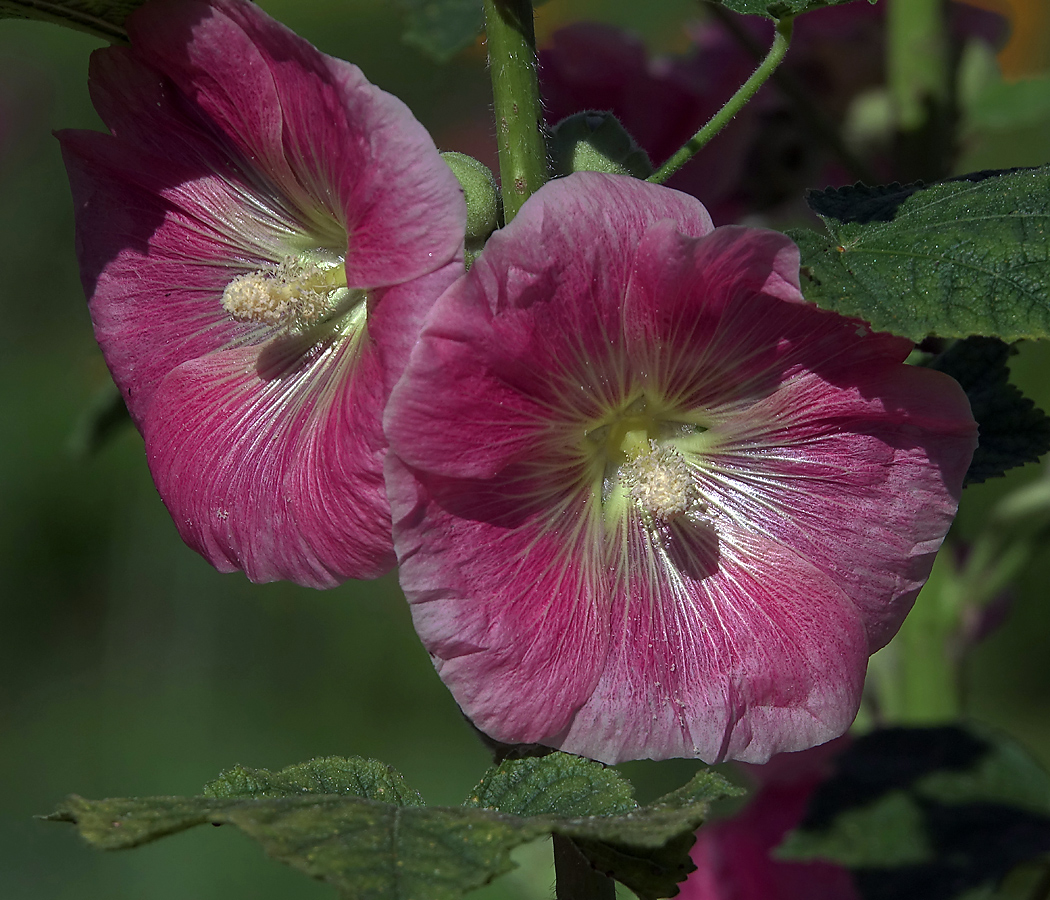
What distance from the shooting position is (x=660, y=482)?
121cm

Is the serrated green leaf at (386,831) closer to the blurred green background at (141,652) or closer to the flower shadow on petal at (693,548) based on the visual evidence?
the flower shadow on petal at (693,548)

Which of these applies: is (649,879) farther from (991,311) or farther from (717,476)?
(991,311)

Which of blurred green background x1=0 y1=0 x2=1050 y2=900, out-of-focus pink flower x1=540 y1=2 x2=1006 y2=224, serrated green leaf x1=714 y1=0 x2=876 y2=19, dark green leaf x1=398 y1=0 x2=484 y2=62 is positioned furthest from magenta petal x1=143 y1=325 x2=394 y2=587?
blurred green background x1=0 y1=0 x2=1050 y2=900

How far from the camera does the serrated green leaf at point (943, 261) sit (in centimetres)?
102

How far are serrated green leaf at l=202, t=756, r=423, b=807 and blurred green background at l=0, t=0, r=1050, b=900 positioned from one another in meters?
3.90

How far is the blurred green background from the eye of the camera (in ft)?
16.8

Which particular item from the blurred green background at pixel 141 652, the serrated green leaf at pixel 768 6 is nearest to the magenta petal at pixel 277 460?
the serrated green leaf at pixel 768 6

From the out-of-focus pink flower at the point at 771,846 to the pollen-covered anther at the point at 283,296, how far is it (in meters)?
1.36

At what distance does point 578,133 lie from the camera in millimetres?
1265

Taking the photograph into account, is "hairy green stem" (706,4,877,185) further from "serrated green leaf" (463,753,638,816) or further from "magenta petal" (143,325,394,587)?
"serrated green leaf" (463,753,638,816)

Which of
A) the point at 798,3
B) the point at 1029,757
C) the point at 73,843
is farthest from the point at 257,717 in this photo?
the point at 798,3

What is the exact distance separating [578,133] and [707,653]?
57 cm

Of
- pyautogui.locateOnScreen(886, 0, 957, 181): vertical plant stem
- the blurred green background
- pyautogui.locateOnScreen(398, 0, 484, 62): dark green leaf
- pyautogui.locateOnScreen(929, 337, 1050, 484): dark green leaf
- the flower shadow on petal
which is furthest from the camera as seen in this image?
the blurred green background

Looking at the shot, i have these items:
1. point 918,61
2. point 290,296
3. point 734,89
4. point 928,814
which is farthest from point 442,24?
point 928,814
